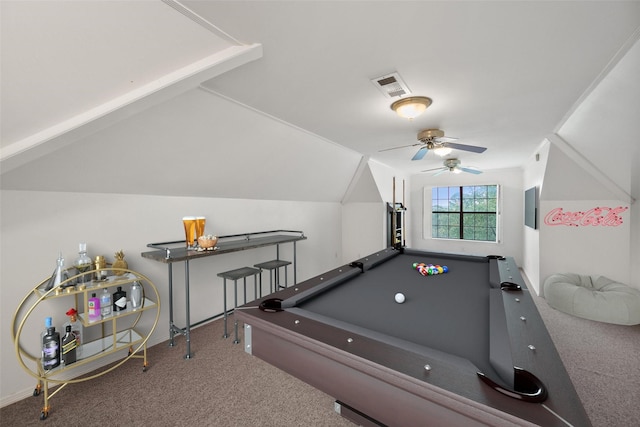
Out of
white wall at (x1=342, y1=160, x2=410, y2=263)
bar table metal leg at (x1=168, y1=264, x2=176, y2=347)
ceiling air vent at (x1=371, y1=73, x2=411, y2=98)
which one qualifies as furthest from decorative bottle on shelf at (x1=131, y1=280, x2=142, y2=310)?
white wall at (x1=342, y1=160, x2=410, y2=263)

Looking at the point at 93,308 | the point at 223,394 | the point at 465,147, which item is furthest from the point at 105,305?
the point at 465,147

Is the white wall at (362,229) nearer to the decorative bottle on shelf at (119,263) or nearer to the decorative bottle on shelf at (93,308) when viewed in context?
the decorative bottle on shelf at (119,263)

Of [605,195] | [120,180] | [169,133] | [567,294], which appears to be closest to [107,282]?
[120,180]

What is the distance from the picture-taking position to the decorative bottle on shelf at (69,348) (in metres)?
1.87

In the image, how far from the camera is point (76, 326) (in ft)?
6.90

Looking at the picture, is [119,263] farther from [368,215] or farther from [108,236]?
[368,215]

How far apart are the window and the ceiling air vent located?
17.2ft

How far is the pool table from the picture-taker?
794 mm

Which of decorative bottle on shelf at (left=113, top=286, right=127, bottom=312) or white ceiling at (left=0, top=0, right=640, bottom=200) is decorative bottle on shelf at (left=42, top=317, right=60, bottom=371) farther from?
white ceiling at (left=0, top=0, right=640, bottom=200)

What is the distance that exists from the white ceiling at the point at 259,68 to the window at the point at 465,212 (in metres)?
3.65

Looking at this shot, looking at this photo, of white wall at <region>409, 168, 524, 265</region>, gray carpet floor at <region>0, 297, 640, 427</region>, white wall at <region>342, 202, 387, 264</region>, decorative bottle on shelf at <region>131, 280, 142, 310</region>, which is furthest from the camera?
white wall at <region>409, 168, 524, 265</region>

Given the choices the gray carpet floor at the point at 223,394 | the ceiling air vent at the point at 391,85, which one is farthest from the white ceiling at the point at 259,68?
the gray carpet floor at the point at 223,394

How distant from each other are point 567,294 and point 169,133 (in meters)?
4.89

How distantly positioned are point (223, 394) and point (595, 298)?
4224mm
